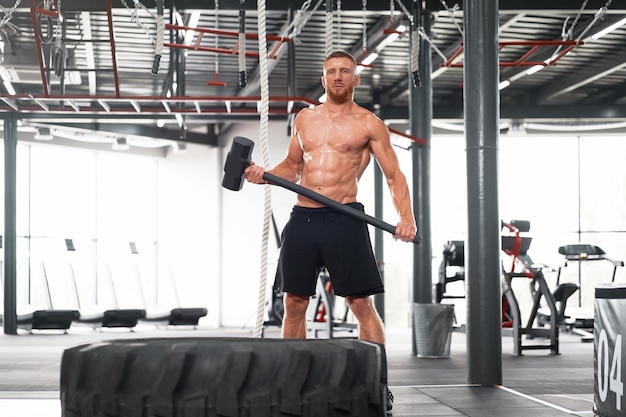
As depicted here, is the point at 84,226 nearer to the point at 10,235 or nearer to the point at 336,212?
the point at 10,235

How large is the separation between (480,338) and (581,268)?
11447 millimetres

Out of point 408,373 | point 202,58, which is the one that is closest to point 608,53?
point 202,58

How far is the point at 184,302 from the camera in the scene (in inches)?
595

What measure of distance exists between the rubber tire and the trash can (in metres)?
5.40

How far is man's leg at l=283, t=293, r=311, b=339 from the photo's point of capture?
3518 mm

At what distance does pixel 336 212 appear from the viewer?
3.48 m

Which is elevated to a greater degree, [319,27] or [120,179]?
[319,27]

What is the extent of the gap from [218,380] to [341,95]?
1.95 metres

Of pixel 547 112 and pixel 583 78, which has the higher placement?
pixel 583 78

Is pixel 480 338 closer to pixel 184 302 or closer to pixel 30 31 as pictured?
pixel 30 31

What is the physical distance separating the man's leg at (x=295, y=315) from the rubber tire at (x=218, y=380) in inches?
63.5

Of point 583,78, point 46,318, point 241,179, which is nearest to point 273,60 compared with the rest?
point 583,78

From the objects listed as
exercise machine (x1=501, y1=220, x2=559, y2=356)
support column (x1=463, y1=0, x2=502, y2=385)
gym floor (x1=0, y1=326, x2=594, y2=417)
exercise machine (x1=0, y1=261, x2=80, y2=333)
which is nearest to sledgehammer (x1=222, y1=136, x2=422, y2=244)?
gym floor (x1=0, y1=326, x2=594, y2=417)

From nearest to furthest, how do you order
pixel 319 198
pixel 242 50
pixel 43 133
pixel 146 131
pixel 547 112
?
1. pixel 319 198
2. pixel 242 50
3. pixel 43 133
4. pixel 547 112
5. pixel 146 131
